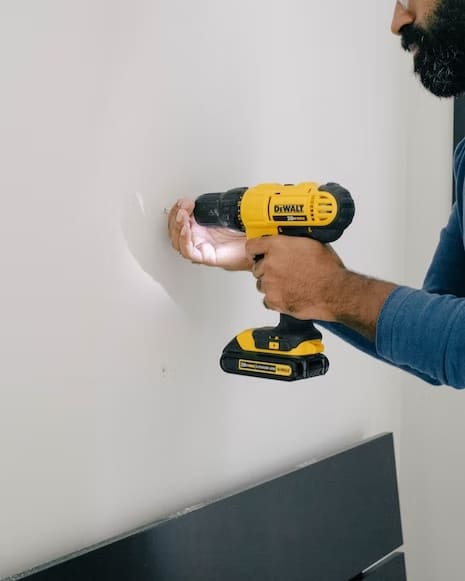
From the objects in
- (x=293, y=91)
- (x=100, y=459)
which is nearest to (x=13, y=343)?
(x=100, y=459)

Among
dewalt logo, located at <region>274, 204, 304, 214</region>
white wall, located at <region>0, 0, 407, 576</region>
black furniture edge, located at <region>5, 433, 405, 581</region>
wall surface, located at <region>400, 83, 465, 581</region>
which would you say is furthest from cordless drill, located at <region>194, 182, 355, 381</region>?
wall surface, located at <region>400, 83, 465, 581</region>

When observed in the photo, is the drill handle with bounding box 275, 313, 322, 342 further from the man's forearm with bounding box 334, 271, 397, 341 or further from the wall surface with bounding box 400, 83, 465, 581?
the wall surface with bounding box 400, 83, 465, 581

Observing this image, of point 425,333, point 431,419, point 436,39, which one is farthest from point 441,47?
point 431,419

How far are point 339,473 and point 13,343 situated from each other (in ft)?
3.04

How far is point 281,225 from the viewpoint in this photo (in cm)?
116

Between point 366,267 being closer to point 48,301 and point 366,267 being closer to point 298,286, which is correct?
point 298,286

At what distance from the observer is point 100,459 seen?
1.21 m

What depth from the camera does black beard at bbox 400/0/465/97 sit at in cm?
123

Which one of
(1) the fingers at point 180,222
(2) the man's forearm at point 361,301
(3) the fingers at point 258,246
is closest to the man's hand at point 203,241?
(1) the fingers at point 180,222

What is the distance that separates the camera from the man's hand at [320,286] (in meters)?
1.14

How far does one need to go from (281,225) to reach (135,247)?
267 millimetres

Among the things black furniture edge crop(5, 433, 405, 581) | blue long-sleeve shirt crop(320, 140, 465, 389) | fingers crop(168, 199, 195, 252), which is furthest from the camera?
fingers crop(168, 199, 195, 252)

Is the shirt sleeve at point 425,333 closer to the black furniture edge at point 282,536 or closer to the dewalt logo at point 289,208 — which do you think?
the dewalt logo at point 289,208

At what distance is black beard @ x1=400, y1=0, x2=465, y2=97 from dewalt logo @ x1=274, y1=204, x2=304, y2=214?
1.32 ft
